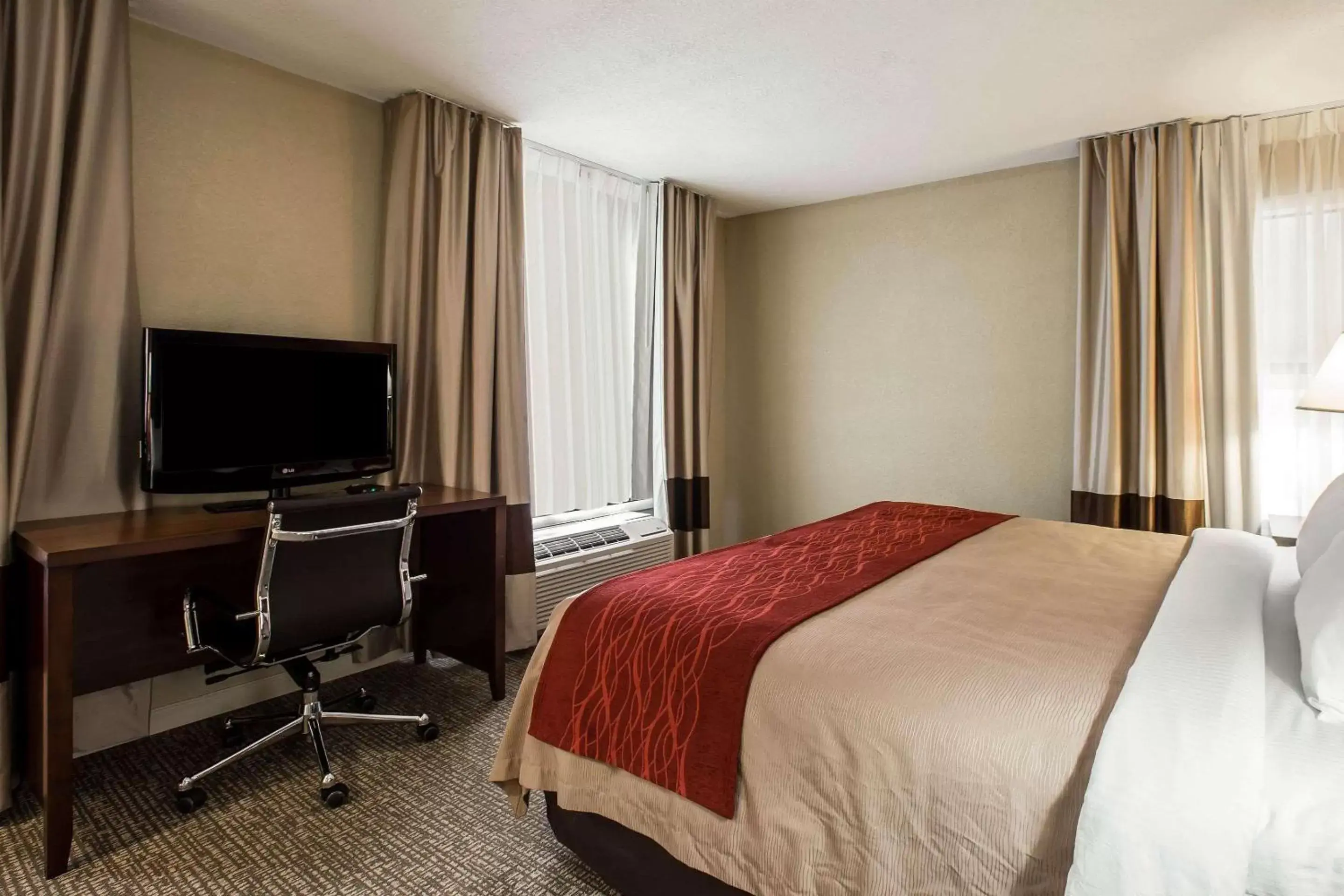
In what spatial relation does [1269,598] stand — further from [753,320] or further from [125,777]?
[753,320]

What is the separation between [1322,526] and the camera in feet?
5.71

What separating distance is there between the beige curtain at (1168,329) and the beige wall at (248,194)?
11.4 feet

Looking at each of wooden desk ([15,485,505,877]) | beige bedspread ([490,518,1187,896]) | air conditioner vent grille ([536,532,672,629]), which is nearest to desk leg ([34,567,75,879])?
wooden desk ([15,485,505,877])

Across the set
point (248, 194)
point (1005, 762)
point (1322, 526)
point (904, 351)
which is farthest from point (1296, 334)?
point (248, 194)

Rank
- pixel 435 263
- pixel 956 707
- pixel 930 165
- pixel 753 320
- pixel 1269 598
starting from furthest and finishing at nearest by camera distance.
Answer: pixel 753 320 < pixel 930 165 < pixel 435 263 < pixel 1269 598 < pixel 956 707

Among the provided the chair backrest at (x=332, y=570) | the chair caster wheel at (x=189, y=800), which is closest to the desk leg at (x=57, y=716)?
the chair caster wheel at (x=189, y=800)

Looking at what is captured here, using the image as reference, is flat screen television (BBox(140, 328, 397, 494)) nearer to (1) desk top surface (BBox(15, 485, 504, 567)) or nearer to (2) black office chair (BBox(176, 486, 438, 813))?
(1) desk top surface (BBox(15, 485, 504, 567))

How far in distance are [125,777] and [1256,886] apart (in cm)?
287

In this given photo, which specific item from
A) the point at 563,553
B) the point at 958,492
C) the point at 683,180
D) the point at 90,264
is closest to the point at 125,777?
the point at 90,264

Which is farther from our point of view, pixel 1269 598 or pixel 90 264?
pixel 90 264

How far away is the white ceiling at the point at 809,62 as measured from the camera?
7.74 feet

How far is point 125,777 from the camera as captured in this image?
2262mm

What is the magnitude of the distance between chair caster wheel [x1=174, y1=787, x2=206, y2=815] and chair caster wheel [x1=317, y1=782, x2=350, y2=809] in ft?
1.10

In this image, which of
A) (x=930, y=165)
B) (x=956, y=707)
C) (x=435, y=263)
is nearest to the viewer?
(x=956, y=707)
